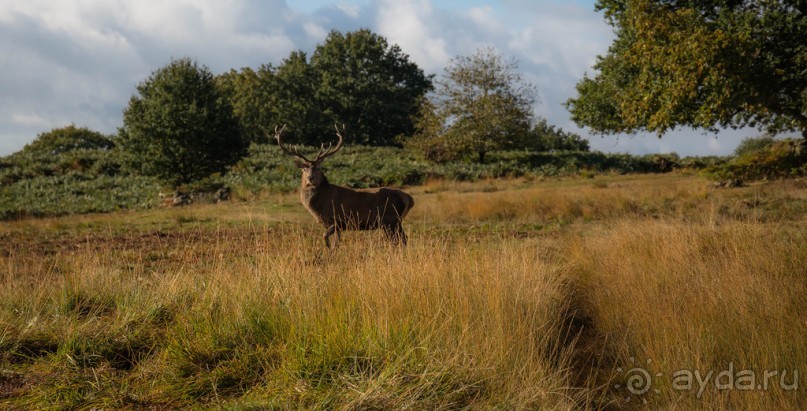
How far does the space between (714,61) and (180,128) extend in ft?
81.4

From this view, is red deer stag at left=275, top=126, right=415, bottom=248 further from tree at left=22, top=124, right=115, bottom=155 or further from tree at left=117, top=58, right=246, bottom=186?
tree at left=22, top=124, right=115, bottom=155

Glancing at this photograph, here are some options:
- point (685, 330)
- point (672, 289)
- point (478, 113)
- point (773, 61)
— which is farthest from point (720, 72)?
point (478, 113)

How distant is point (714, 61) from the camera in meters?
18.1

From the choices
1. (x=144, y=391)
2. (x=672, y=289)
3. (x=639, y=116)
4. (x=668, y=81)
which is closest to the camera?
(x=144, y=391)

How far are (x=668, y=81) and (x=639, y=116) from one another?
2.00 metres

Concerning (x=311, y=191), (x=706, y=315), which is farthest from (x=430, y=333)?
(x=311, y=191)

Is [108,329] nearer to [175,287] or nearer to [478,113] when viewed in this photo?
[175,287]

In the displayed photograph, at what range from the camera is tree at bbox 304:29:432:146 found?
63.1 m

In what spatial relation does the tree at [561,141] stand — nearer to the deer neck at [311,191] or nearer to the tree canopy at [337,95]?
the tree canopy at [337,95]

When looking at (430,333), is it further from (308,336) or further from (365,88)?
(365,88)

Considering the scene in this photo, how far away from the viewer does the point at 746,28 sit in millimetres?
19625

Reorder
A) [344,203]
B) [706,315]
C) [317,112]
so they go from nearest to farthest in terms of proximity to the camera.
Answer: [706,315]
[344,203]
[317,112]

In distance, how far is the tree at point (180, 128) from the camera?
108 feet

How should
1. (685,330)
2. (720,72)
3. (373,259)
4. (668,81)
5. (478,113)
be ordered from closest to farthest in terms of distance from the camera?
(685,330) < (373,259) < (720,72) < (668,81) < (478,113)
